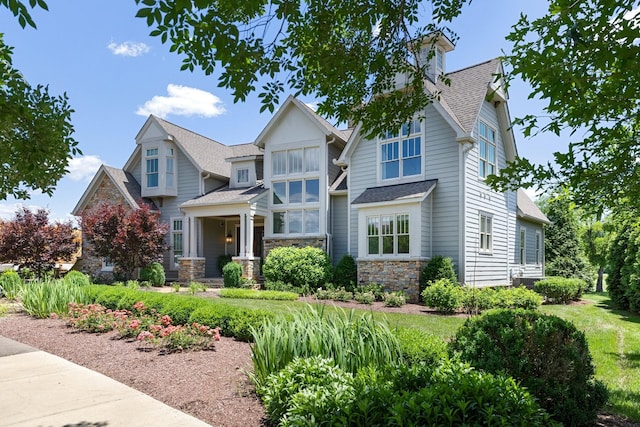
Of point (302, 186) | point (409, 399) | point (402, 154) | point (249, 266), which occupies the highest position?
point (402, 154)

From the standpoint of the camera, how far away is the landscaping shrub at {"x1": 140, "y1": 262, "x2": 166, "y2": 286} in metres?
18.0

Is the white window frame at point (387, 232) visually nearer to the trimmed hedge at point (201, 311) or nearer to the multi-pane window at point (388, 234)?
the multi-pane window at point (388, 234)

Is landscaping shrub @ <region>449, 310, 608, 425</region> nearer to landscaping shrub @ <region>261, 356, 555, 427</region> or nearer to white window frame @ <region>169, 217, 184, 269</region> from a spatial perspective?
landscaping shrub @ <region>261, 356, 555, 427</region>

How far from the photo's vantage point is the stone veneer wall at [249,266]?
1772 centimetres

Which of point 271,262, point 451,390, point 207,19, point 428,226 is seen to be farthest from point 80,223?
point 451,390

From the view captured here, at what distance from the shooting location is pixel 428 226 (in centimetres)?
1489

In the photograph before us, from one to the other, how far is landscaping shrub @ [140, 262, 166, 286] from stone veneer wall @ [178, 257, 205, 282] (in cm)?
109

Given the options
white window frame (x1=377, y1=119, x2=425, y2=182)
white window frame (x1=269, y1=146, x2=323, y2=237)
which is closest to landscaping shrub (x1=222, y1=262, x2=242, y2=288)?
white window frame (x1=269, y1=146, x2=323, y2=237)

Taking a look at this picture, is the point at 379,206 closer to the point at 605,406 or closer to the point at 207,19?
the point at 605,406

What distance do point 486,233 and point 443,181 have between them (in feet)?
9.99

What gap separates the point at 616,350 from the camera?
7.57 metres

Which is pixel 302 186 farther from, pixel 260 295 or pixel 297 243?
pixel 260 295

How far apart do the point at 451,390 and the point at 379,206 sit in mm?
12377

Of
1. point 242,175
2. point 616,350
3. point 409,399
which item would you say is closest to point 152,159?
point 242,175
